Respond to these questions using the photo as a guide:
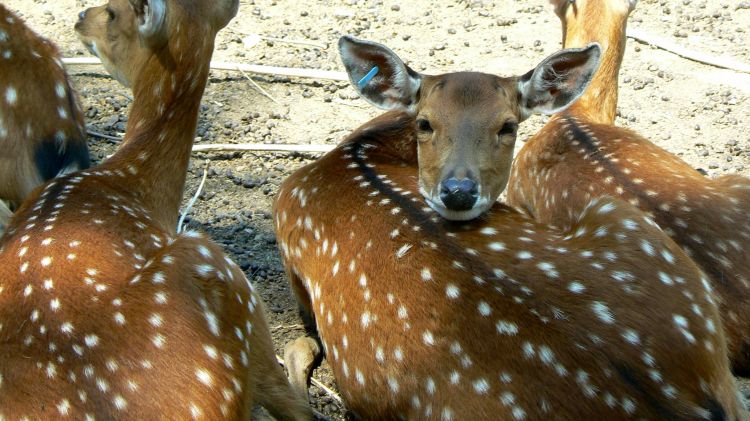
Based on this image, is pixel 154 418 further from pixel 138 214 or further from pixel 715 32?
pixel 715 32

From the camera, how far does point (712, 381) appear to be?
2.95 m

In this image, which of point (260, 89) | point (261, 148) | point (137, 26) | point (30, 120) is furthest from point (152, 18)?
point (260, 89)

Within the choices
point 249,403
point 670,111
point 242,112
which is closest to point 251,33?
point 242,112

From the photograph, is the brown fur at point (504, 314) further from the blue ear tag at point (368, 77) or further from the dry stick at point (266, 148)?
the dry stick at point (266, 148)

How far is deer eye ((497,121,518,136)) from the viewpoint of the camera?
381cm

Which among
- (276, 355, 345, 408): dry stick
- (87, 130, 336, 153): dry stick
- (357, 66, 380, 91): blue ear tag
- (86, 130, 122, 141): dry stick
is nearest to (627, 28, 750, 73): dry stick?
(87, 130, 336, 153): dry stick

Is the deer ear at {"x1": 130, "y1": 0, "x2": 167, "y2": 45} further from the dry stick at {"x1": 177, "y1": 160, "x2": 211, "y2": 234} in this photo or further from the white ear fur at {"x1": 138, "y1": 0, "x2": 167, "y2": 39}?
the dry stick at {"x1": 177, "y1": 160, "x2": 211, "y2": 234}

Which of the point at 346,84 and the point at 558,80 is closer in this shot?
the point at 558,80

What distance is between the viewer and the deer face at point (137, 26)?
4.09 meters

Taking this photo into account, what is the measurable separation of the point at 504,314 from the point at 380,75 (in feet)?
5.09

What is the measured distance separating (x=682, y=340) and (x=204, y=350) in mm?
1487

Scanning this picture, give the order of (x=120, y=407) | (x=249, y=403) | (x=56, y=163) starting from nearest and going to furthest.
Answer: (x=120, y=407), (x=249, y=403), (x=56, y=163)

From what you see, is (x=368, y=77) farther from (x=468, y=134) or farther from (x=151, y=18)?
(x=151, y=18)

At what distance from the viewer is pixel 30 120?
14.0 ft
